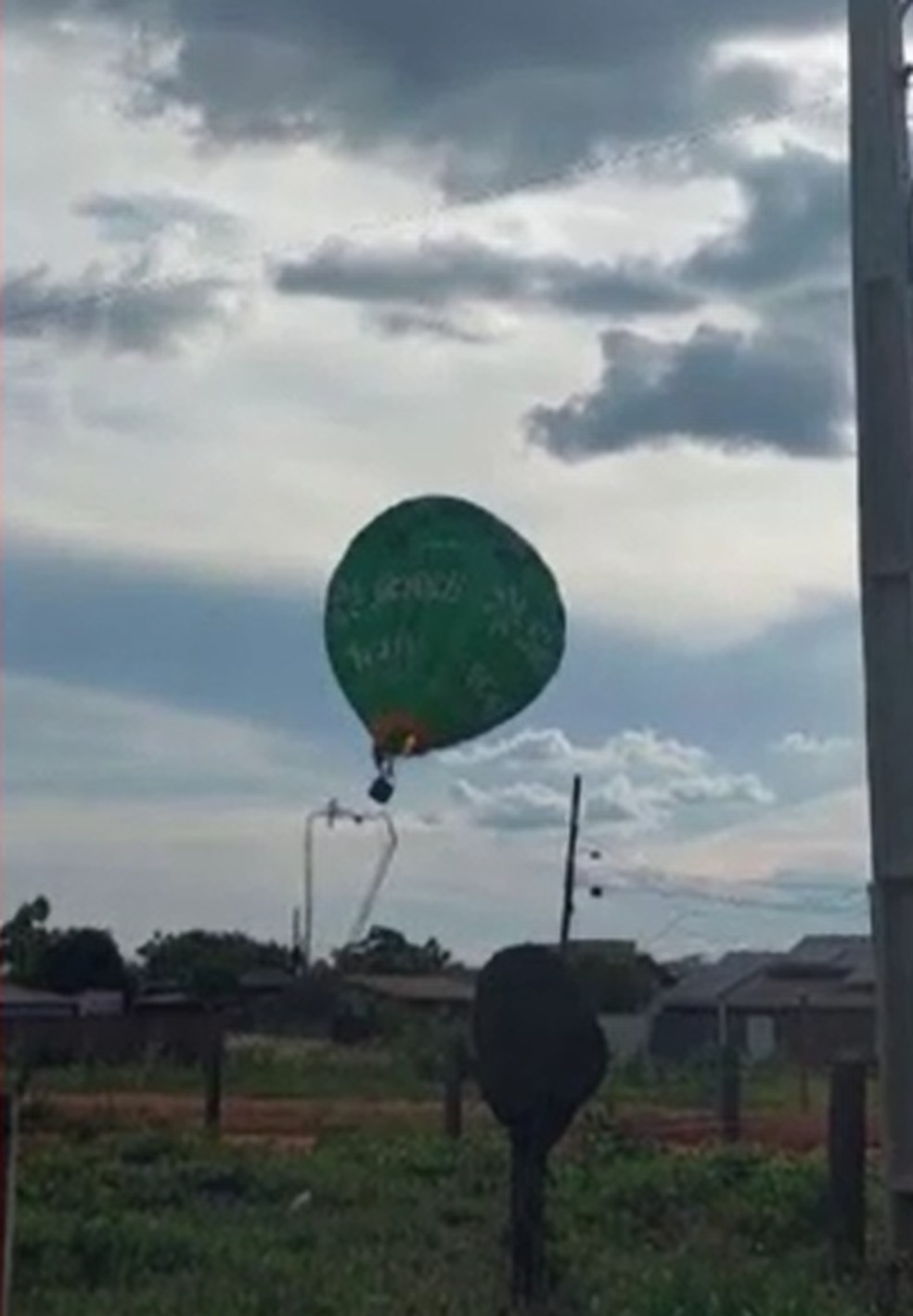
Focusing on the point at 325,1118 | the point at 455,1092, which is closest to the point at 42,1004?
the point at 325,1118

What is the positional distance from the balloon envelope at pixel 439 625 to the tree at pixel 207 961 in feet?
195

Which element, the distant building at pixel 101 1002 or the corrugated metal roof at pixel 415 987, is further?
the corrugated metal roof at pixel 415 987

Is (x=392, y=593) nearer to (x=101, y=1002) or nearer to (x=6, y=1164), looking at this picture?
(x=6, y=1164)

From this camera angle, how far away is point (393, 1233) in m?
15.1

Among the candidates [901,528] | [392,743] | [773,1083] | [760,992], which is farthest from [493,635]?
[760,992]

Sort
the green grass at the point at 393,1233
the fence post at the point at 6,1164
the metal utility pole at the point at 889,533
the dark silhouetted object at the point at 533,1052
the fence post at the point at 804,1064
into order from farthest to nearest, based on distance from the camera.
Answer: the fence post at the point at 804,1064 < the metal utility pole at the point at 889,533 < the dark silhouetted object at the point at 533,1052 < the green grass at the point at 393,1233 < the fence post at the point at 6,1164

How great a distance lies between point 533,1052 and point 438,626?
1.94m

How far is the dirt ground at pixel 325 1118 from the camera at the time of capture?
28109mm

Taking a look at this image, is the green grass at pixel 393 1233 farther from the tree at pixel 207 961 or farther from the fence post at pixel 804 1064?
the tree at pixel 207 961

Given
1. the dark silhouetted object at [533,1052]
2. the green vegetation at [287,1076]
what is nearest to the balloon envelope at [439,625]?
the dark silhouetted object at [533,1052]

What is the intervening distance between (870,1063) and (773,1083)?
99.7ft

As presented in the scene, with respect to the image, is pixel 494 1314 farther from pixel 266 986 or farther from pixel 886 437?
pixel 266 986

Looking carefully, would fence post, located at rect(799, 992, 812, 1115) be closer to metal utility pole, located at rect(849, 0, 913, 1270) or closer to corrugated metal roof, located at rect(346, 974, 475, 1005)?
corrugated metal roof, located at rect(346, 974, 475, 1005)

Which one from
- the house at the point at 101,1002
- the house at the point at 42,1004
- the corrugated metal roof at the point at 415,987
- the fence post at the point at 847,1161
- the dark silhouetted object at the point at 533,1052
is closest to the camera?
the dark silhouetted object at the point at 533,1052
